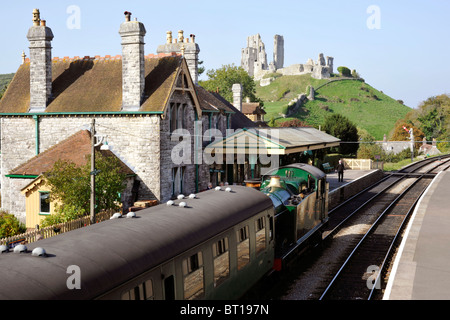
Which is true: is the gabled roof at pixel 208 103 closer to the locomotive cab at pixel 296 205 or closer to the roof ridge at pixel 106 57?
the roof ridge at pixel 106 57

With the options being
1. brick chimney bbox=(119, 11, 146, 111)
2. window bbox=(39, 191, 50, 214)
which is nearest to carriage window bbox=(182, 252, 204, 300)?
window bbox=(39, 191, 50, 214)

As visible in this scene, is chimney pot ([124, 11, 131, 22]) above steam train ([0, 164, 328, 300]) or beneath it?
above

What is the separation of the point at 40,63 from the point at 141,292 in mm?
21714

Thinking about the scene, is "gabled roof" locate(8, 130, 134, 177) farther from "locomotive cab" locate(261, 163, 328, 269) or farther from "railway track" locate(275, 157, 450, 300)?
"railway track" locate(275, 157, 450, 300)

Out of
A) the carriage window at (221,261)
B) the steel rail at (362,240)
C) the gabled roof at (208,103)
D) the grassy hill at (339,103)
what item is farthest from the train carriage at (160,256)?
the grassy hill at (339,103)

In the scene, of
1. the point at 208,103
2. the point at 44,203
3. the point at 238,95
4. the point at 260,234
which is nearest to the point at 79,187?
the point at 44,203

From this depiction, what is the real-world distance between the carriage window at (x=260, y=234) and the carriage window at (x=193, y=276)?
329cm

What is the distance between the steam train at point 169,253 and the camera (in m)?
5.93

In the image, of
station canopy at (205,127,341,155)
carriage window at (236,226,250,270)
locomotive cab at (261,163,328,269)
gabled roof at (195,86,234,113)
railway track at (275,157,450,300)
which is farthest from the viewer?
gabled roof at (195,86,234,113)

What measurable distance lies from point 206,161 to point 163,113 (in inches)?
250

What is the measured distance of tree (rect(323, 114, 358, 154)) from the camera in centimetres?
6356

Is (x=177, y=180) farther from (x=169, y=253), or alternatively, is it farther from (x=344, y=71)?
(x=344, y=71)

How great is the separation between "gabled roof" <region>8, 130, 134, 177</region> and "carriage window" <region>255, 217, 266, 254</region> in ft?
39.7
